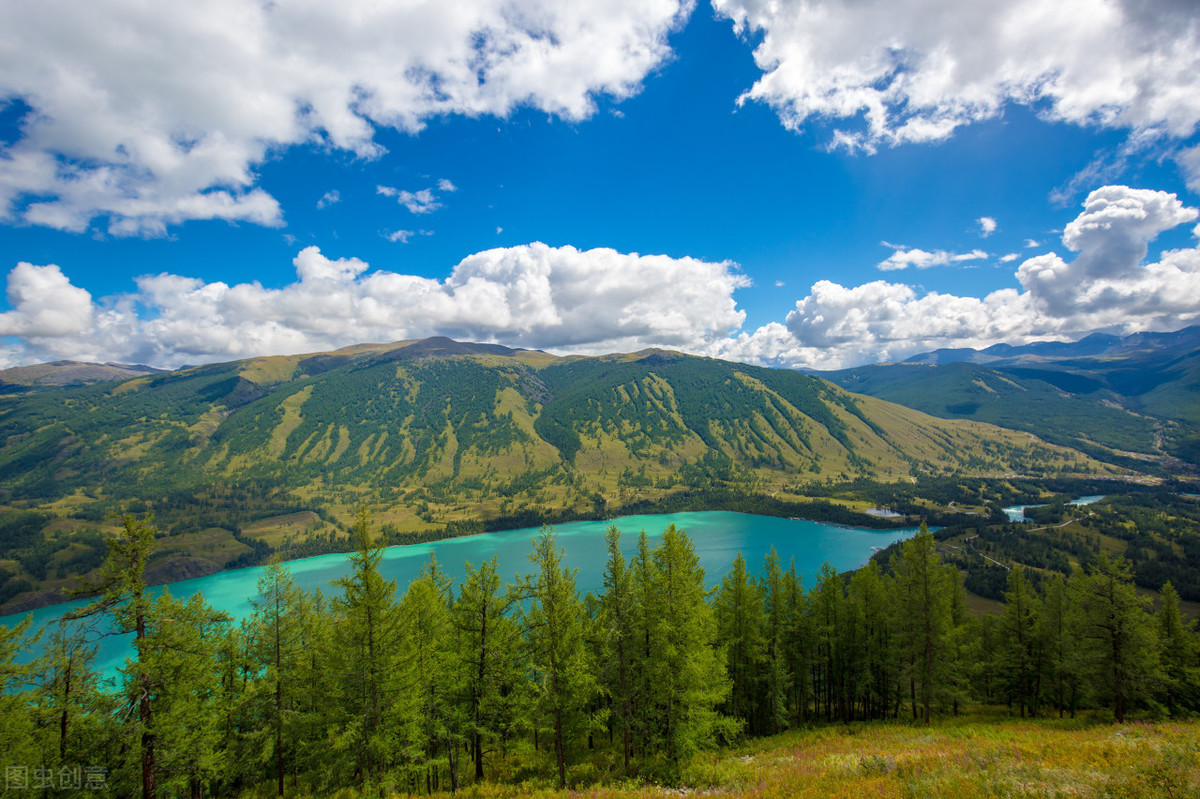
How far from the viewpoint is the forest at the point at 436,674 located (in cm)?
1883

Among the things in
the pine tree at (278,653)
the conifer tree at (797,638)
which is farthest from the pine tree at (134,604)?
the conifer tree at (797,638)

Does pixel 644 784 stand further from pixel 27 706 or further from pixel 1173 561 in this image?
pixel 1173 561

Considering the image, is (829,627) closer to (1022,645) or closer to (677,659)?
(1022,645)

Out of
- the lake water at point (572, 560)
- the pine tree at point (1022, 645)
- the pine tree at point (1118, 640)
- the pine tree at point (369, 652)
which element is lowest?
the lake water at point (572, 560)

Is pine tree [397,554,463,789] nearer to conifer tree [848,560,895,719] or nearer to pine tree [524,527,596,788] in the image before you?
pine tree [524,527,596,788]

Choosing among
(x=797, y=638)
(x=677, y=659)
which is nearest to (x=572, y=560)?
(x=797, y=638)

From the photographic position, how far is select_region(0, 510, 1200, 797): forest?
61.8 feet

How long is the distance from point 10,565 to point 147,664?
266m

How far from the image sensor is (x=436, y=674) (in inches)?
910

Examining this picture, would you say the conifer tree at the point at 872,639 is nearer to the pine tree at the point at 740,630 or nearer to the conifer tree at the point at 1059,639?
the pine tree at the point at 740,630

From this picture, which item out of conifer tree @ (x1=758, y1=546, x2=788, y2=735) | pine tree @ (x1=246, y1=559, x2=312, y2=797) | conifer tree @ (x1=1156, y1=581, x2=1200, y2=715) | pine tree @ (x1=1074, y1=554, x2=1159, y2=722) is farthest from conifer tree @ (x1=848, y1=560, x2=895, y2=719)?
pine tree @ (x1=246, y1=559, x2=312, y2=797)

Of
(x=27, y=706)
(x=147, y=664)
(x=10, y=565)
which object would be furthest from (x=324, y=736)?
(x=10, y=565)

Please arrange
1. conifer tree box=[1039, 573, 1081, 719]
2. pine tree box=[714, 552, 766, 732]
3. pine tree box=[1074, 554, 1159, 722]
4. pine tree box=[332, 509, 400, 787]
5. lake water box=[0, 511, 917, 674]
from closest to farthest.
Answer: pine tree box=[332, 509, 400, 787]
pine tree box=[1074, 554, 1159, 722]
pine tree box=[714, 552, 766, 732]
conifer tree box=[1039, 573, 1081, 719]
lake water box=[0, 511, 917, 674]

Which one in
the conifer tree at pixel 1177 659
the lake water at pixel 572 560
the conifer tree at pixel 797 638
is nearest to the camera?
the conifer tree at pixel 1177 659
